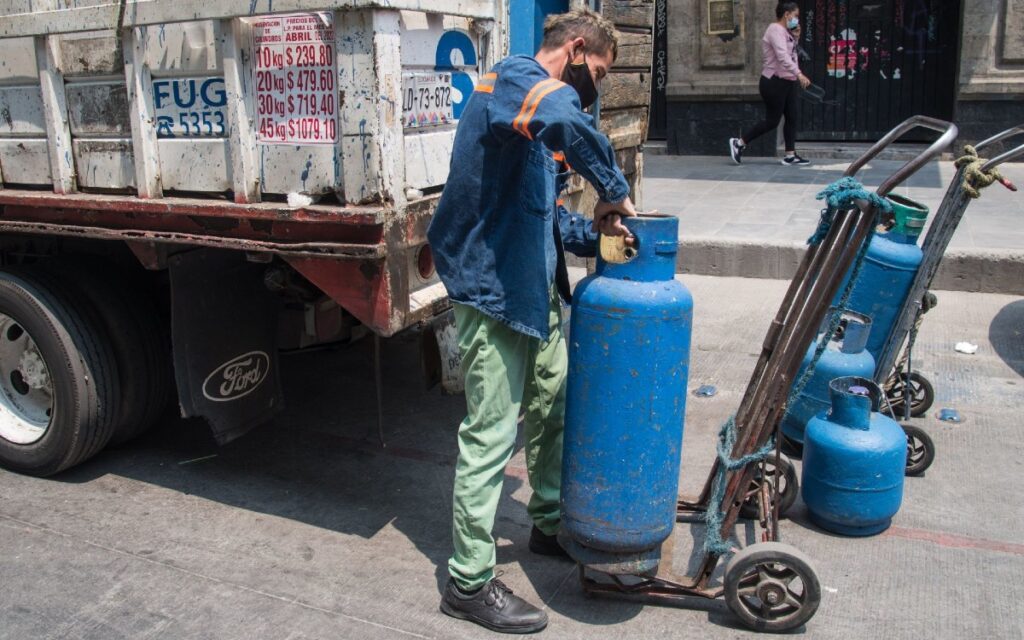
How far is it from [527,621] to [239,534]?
1321 millimetres

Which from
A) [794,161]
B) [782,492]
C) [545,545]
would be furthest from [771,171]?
[545,545]

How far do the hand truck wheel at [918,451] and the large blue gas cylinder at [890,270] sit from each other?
448mm

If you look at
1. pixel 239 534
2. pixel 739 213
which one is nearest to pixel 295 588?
pixel 239 534

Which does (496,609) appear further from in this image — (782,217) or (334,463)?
(782,217)

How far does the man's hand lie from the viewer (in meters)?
2.90

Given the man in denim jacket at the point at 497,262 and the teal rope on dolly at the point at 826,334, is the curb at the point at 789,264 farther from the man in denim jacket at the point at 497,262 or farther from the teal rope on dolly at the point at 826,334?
the man in denim jacket at the point at 497,262

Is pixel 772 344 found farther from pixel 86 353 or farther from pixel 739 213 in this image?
pixel 739 213

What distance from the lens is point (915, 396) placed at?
4727mm

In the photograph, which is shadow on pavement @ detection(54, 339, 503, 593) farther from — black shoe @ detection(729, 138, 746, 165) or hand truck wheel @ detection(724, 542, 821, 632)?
black shoe @ detection(729, 138, 746, 165)

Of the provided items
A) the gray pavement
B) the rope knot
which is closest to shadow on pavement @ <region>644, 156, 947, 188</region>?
the gray pavement

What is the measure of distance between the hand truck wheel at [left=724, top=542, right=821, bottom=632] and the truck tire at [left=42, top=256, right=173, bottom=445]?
2.64m

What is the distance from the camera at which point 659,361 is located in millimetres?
2949

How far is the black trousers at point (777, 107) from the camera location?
11.0m

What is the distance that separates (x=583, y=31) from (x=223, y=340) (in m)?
2.00
